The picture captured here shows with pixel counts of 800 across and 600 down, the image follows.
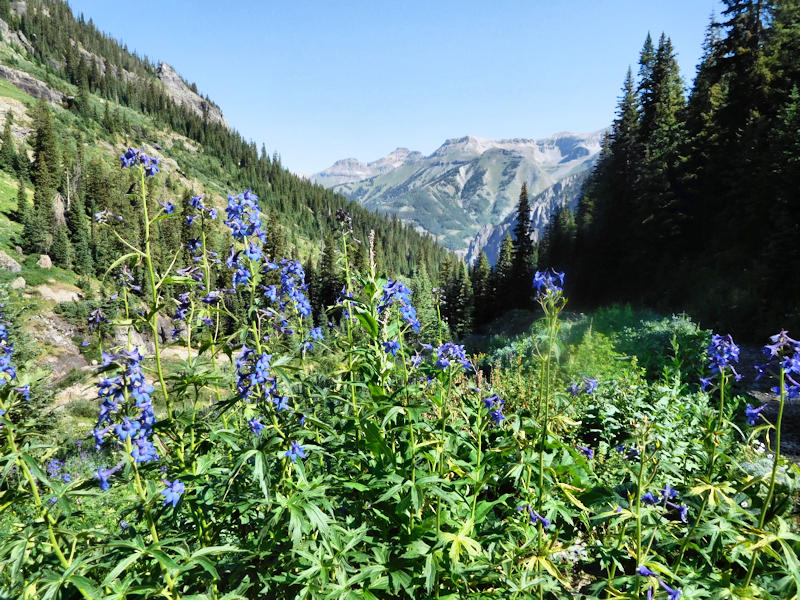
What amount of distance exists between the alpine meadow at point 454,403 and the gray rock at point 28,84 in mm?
95700

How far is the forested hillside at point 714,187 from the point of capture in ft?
69.8

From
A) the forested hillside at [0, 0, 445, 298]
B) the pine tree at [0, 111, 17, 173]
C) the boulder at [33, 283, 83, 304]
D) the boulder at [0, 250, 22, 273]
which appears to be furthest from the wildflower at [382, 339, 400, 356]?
the pine tree at [0, 111, 17, 173]

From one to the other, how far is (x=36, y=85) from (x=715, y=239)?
15475cm

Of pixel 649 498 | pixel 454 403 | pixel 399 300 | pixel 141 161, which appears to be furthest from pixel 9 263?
pixel 649 498

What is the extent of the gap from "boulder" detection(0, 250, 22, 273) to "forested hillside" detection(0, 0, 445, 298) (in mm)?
3636

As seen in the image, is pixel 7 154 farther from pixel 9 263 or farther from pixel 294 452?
pixel 294 452

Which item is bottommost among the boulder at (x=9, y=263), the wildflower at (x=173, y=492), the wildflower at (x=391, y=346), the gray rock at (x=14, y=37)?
the boulder at (x=9, y=263)

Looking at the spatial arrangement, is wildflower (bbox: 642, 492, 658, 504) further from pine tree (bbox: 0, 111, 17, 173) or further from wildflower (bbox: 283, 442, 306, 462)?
pine tree (bbox: 0, 111, 17, 173)

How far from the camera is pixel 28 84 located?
109 metres

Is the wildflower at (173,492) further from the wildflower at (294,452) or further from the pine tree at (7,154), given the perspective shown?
the pine tree at (7,154)

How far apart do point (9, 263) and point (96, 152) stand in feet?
202

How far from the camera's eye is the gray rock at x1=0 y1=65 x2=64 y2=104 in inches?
4215

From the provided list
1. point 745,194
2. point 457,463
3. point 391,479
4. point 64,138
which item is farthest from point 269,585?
point 64,138

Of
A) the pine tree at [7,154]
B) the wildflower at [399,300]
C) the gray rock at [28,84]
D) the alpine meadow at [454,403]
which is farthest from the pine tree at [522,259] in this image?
the gray rock at [28,84]
